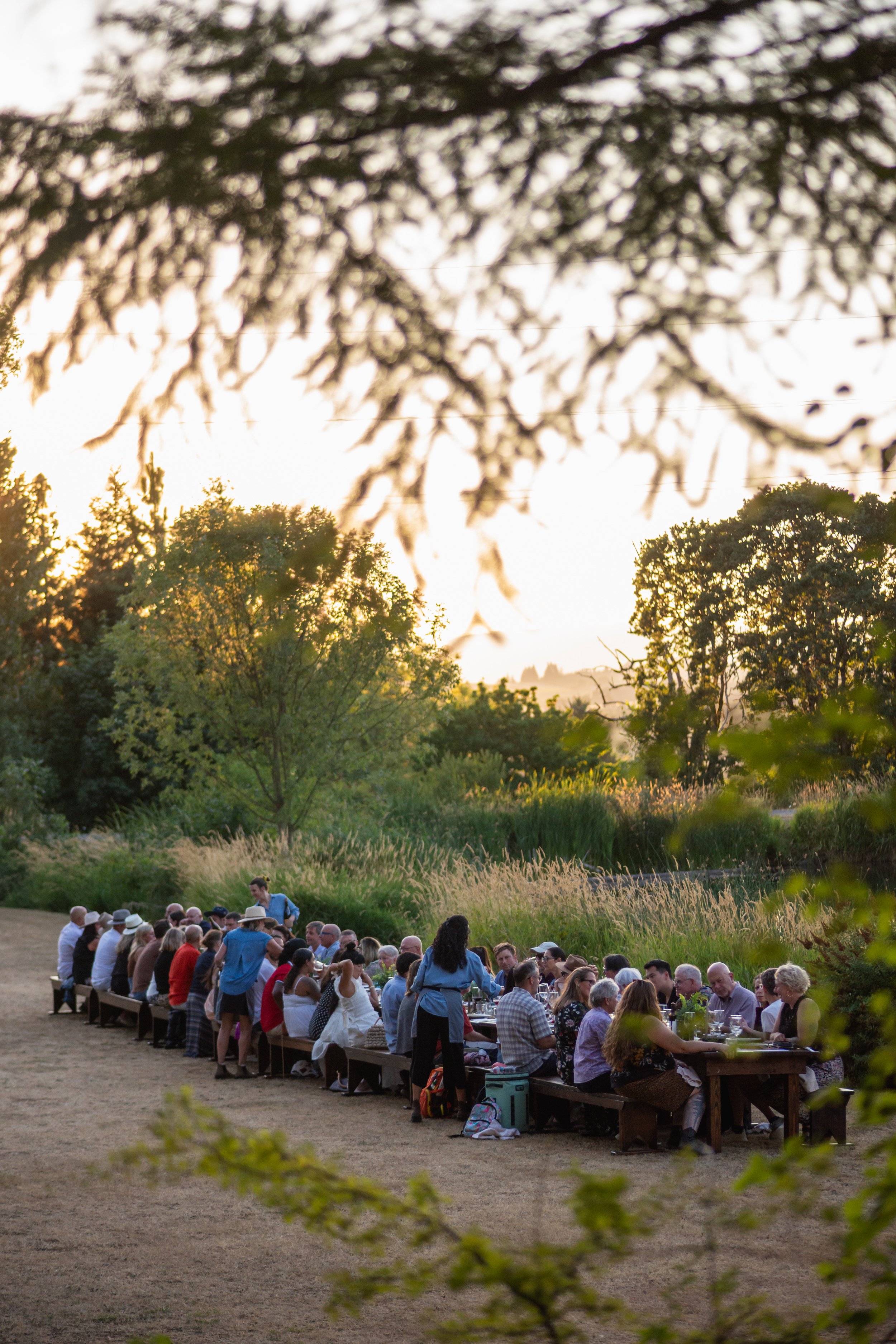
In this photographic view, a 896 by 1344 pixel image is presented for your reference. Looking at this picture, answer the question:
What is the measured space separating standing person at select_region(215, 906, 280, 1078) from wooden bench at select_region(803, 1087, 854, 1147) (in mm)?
5590

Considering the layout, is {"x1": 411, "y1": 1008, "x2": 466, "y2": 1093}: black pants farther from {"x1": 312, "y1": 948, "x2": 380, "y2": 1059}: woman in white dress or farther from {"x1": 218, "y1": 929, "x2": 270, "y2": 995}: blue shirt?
{"x1": 218, "y1": 929, "x2": 270, "y2": 995}: blue shirt

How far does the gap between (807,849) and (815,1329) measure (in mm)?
20257

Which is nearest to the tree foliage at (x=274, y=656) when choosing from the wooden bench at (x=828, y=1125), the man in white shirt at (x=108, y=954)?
the man in white shirt at (x=108, y=954)

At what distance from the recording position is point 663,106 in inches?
121

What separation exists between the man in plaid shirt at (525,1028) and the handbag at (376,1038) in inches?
78.2

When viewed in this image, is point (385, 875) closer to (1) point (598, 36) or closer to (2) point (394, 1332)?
(2) point (394, 1332)

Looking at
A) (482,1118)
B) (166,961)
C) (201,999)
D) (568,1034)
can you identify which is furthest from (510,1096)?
(166,961)

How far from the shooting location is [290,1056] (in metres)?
13.5

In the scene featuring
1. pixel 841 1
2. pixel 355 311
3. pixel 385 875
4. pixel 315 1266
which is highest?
pixel 841 1

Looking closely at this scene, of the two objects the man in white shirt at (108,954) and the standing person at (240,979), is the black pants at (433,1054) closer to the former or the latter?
the standing person at (240,979)

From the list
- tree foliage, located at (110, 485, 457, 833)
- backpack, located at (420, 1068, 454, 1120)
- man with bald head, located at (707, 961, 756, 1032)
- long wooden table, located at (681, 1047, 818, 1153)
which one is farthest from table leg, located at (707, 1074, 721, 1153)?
tree foliage, located at (110, 485, 457, 833)

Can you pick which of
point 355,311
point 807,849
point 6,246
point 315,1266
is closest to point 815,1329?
point 355,311

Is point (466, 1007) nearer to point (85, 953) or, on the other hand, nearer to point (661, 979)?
point (661, 979)

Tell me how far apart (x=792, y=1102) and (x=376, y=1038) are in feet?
13.5
